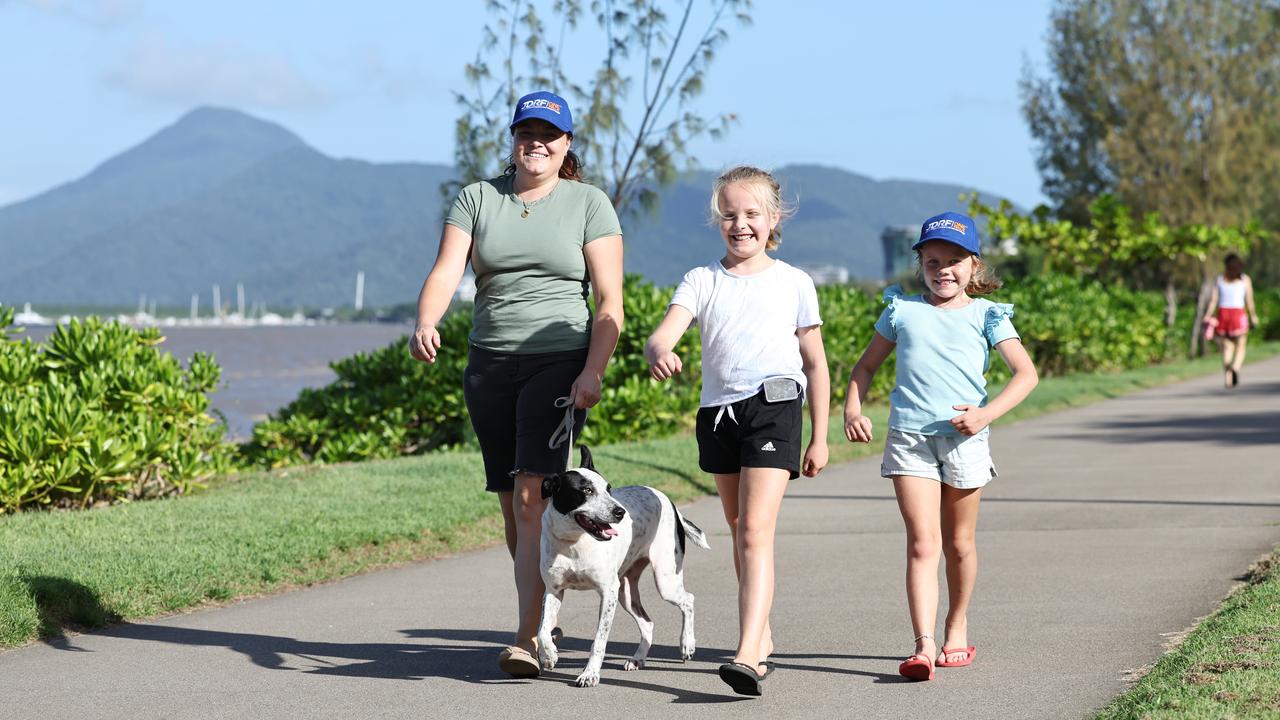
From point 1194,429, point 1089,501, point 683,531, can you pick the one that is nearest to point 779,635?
point 683,531

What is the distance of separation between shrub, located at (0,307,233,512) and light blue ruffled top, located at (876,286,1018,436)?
626 cm

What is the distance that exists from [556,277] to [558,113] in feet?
2.09

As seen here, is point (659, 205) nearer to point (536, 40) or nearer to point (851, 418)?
point (536, 40)

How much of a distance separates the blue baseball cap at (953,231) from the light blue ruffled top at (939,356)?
22cm

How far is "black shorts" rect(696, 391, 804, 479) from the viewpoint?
5.45 meters

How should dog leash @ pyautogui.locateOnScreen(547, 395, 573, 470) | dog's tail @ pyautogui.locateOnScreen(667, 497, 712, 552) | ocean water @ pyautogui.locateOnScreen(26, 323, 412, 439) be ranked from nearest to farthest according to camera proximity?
1. dog leash @ pyautogui.locateOnScreen(547, 395, 573, 470)
2. dog's tail @ pyautogui.locateOnScreen(667, 497, 712, 552)
3. ocean water @ pyautogui.locateOnScreen(26, 323, 412, 439)

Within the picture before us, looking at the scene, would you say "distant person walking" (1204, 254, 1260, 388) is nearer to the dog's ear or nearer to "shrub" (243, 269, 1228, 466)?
"shrub" (243, 269, 1228, 466)

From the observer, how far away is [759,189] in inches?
216

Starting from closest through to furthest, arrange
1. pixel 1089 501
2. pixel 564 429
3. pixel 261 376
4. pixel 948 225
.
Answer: pixel 948 225
pixel 564 429
pixel 1089 501
pixel 261 376

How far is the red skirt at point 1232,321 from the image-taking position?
22000 mm

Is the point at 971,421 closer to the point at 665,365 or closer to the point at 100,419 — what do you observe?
the point at 665,365

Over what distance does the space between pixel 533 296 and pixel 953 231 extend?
5.40 feet

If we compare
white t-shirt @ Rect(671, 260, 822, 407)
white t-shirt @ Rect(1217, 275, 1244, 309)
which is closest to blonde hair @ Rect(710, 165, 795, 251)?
white t-shirt @ Rect(671, 260, 822, 407)

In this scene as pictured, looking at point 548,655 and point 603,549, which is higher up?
point 603,549
